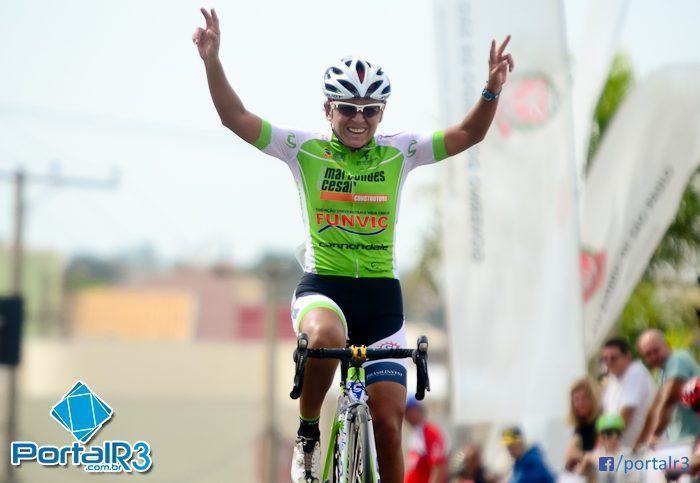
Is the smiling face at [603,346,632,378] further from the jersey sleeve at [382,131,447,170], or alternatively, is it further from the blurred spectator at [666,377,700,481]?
the jersey sleeve at [382,131,447,170]

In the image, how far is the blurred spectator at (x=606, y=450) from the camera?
407 inches

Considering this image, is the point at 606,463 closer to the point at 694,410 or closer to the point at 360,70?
the point at 694,410

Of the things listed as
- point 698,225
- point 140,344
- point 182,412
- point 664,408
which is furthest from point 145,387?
point 664,408

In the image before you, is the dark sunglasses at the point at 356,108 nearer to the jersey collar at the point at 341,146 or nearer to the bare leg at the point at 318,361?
the jersey collar at the point at 341,146

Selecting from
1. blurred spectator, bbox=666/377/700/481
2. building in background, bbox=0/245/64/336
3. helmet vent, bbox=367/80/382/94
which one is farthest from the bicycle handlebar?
building in background, bbox=0/245/64/336

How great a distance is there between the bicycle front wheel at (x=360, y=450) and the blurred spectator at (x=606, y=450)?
374cm

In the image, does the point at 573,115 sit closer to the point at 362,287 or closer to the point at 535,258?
the point at 535,258

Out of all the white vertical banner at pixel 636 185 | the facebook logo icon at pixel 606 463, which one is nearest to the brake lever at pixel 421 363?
the facebook logo icon at pixel 606 463

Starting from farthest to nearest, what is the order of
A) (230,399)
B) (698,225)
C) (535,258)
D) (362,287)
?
(230,399), (698,225), (535,258), (362,287)

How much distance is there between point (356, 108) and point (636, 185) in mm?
6753

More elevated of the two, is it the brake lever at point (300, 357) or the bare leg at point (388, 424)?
the brake lever at point (300, 357)

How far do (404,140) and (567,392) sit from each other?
19.6 feet

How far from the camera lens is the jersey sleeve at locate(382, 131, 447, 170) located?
7.94 metres

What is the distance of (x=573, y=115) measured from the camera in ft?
47.3
